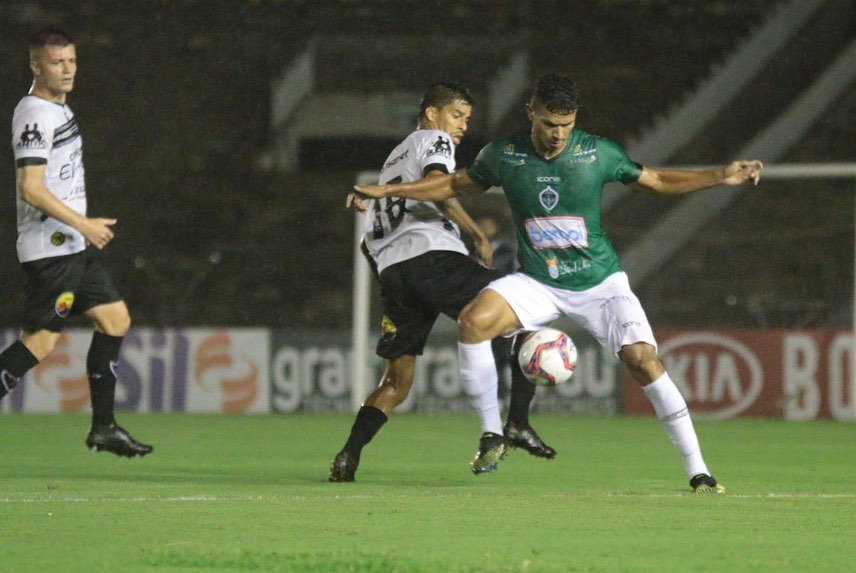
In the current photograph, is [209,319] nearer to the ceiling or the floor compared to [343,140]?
nearer to the floor

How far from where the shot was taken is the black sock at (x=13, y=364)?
25.1 ft

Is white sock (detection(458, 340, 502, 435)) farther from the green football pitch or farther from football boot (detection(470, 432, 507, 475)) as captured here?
Result: the green football pitch

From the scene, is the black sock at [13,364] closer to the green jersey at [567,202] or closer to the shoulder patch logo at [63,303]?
the shoulder patch logo at [63,303]

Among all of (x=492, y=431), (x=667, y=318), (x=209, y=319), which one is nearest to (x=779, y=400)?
(x=667, y=318)

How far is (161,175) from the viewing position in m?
20.4

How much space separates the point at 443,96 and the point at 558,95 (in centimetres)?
109

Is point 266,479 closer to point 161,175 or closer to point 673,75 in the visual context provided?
point 161,175

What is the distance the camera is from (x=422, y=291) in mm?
7570

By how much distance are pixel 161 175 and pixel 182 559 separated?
16130mm

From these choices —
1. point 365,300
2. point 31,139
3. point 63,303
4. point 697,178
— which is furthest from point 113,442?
point 365,300

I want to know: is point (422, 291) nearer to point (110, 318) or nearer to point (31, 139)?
point (110, 318)

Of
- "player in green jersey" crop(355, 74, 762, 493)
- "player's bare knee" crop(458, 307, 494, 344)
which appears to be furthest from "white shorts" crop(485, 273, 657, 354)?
"player's bare knee" crop(458, 307, 494, 344)

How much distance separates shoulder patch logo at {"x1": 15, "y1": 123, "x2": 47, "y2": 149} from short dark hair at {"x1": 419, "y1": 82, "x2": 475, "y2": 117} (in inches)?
70.2

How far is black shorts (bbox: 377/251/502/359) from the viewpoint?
24.8 ft
